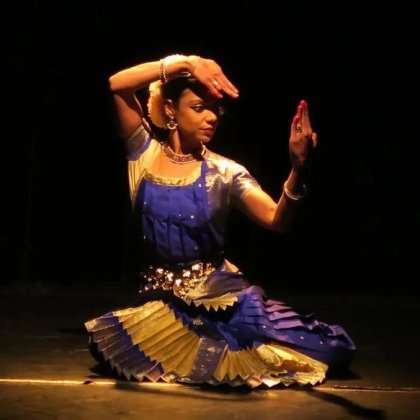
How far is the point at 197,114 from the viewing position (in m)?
3.42

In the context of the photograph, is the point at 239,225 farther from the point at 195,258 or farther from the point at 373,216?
the point at 195,258

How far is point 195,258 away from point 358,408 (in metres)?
0.78

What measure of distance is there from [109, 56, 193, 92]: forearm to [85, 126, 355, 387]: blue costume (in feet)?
0.54

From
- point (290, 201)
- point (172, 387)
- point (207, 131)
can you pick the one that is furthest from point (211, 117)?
point (172, 387)

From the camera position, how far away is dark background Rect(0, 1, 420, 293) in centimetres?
519

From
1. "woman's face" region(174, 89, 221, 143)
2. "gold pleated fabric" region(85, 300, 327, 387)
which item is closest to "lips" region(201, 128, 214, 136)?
"woman's face" region(174, 89, 221, 143)

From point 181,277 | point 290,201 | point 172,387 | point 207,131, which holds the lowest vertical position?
point 172,387

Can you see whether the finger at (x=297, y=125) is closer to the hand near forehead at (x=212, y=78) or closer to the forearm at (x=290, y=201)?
the forearm at (x=290, y=201)

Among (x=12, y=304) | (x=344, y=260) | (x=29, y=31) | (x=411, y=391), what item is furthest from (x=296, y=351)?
(x=29, y=31)

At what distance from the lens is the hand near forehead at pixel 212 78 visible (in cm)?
331

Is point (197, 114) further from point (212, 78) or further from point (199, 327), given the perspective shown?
point (199, 327)

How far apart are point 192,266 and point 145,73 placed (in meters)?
0.63

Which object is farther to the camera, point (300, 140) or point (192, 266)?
point (192, 266)

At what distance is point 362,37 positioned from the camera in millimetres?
5188
